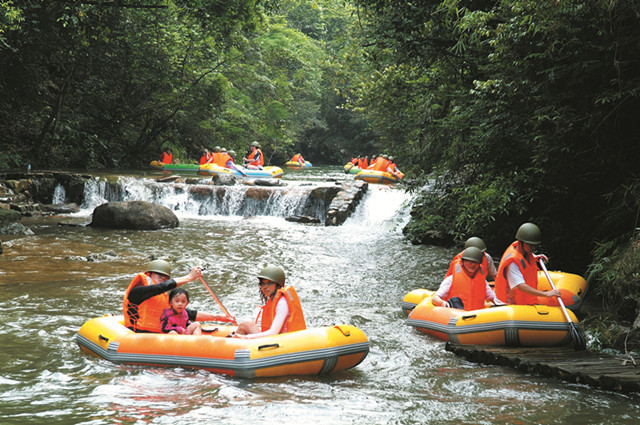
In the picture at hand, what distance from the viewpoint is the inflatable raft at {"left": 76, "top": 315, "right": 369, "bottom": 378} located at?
555cm

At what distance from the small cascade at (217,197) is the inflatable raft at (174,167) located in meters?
6.56

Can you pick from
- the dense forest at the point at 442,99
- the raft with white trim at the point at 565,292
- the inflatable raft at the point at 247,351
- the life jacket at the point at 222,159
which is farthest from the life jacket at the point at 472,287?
the life jacket at the point at 222,159

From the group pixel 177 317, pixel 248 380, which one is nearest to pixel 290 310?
pixel 248 380

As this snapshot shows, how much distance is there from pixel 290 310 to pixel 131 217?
35.2 feet

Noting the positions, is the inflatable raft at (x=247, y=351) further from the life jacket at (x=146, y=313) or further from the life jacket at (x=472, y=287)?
the life jacket at (x=472, y=287)

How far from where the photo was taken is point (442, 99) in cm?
1118

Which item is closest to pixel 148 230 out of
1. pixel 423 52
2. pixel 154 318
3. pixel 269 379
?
pixel 423 52

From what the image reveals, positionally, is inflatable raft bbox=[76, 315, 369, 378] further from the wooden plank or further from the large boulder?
the large boulder

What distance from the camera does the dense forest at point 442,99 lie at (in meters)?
7.16

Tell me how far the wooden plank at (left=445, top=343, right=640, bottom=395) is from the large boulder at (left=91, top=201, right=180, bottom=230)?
1062 cm

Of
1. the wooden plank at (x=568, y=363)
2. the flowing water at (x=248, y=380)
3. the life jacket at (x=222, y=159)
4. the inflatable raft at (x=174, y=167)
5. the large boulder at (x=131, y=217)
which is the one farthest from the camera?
the inflatable raft at (x=174, y=167)

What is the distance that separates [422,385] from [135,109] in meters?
21.4

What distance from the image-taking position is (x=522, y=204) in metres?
9.09

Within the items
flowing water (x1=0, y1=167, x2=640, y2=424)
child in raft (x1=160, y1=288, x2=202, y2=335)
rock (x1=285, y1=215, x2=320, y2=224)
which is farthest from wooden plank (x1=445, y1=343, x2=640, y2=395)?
rock (x1=285, y1=215, x2=320, y2=224)
